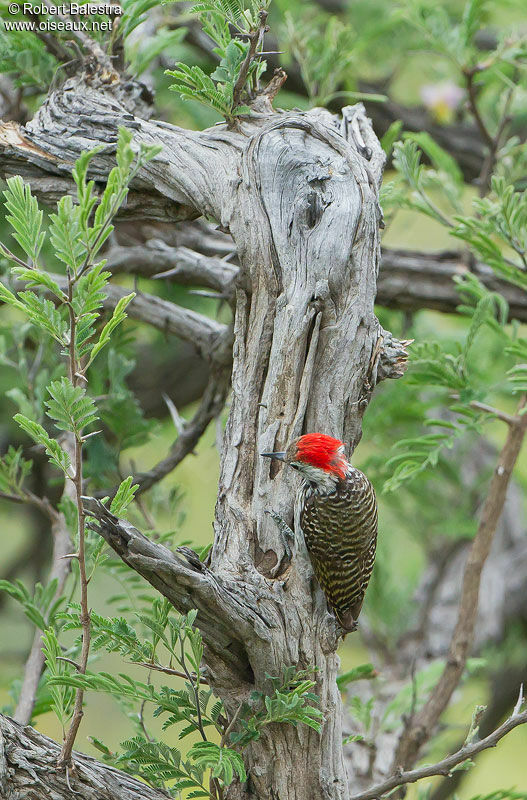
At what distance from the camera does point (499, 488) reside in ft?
8.29

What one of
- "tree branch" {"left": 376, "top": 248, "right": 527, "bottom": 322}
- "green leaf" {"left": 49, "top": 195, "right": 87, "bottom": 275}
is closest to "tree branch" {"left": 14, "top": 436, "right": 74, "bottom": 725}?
"green leaf" {"left": 49, "top": 195, "right": 87, "bottom": 275}

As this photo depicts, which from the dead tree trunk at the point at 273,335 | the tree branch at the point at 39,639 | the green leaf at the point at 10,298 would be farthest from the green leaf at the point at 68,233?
the tree branch at the point at 39,639

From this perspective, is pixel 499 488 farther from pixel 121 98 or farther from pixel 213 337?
pixel 121 98

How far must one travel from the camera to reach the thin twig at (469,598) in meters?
2.53

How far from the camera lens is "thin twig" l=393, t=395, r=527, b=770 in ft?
8.31

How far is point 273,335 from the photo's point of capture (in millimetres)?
1762

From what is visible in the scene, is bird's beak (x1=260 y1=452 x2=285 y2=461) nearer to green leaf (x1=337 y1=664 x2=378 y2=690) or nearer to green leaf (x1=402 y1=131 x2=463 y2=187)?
green leaf (x1=337 y1=664 x2=378 y2=690)

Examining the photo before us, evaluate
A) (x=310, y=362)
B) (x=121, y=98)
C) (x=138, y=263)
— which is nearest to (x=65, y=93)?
(x=121, y=98)

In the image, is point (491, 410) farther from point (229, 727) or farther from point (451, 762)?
point (229, 727)

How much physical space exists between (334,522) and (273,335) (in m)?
0.44

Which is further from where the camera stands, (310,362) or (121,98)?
(121,98)

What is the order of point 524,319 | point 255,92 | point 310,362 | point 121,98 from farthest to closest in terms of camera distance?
point 524,319, point 121,98, point 255,92, point 310,362

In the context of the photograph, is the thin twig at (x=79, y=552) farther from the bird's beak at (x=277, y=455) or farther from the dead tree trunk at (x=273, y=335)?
the bird's beak at (x=277, y=455)

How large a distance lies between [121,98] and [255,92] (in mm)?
384
